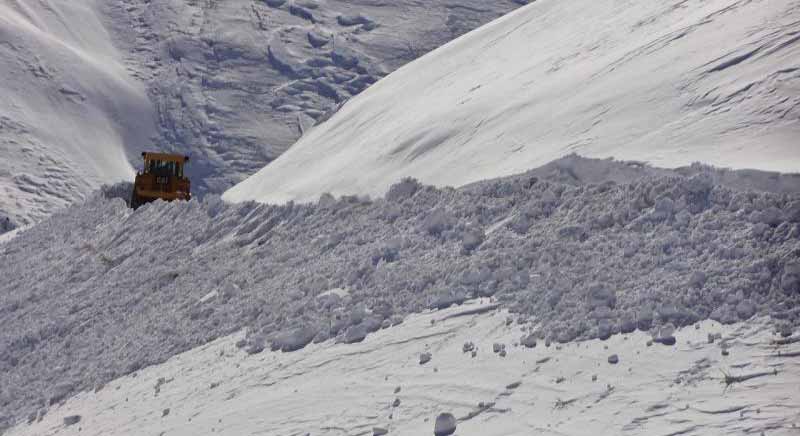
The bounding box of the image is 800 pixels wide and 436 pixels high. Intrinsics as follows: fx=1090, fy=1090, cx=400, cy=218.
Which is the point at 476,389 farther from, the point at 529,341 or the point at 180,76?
the point at 180,76

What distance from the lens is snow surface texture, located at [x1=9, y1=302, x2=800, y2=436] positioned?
24.2ft

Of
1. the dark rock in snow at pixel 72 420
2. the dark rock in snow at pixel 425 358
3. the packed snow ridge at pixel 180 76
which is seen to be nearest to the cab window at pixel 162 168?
the dark rock in snow at pixel 72 420

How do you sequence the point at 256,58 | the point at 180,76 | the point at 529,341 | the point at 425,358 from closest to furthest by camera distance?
1. the point at 529,341
2. the point at 425,358
3. the point at 180,76
4. the point at 256,58

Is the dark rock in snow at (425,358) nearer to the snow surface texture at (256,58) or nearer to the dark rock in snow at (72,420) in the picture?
the dark rock in snow at (72,420)

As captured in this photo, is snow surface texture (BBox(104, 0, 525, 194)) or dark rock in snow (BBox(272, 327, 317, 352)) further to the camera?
snow surface texture (BBox(104, 0, 525, 194))

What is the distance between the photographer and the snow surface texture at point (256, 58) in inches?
2598

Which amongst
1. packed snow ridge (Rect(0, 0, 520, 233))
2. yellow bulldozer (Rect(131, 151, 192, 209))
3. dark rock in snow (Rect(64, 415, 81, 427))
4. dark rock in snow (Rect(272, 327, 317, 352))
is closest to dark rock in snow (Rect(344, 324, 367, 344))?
dark rock in snow (Rect(272, 327, 317, 352))

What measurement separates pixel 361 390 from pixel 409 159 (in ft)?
23.3

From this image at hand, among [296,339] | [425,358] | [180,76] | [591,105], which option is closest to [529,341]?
[425,358]

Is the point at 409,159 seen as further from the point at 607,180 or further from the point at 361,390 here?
the point at 361,390

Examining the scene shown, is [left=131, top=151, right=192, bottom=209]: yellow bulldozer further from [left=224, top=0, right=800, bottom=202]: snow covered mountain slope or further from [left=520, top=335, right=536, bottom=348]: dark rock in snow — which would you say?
[left=520, top=335, right=536, bottom=348]: dark rock in snow

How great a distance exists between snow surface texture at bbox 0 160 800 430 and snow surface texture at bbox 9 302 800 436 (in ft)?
0.98

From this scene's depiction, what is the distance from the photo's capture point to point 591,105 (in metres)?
14.1

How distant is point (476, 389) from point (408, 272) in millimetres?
2804
